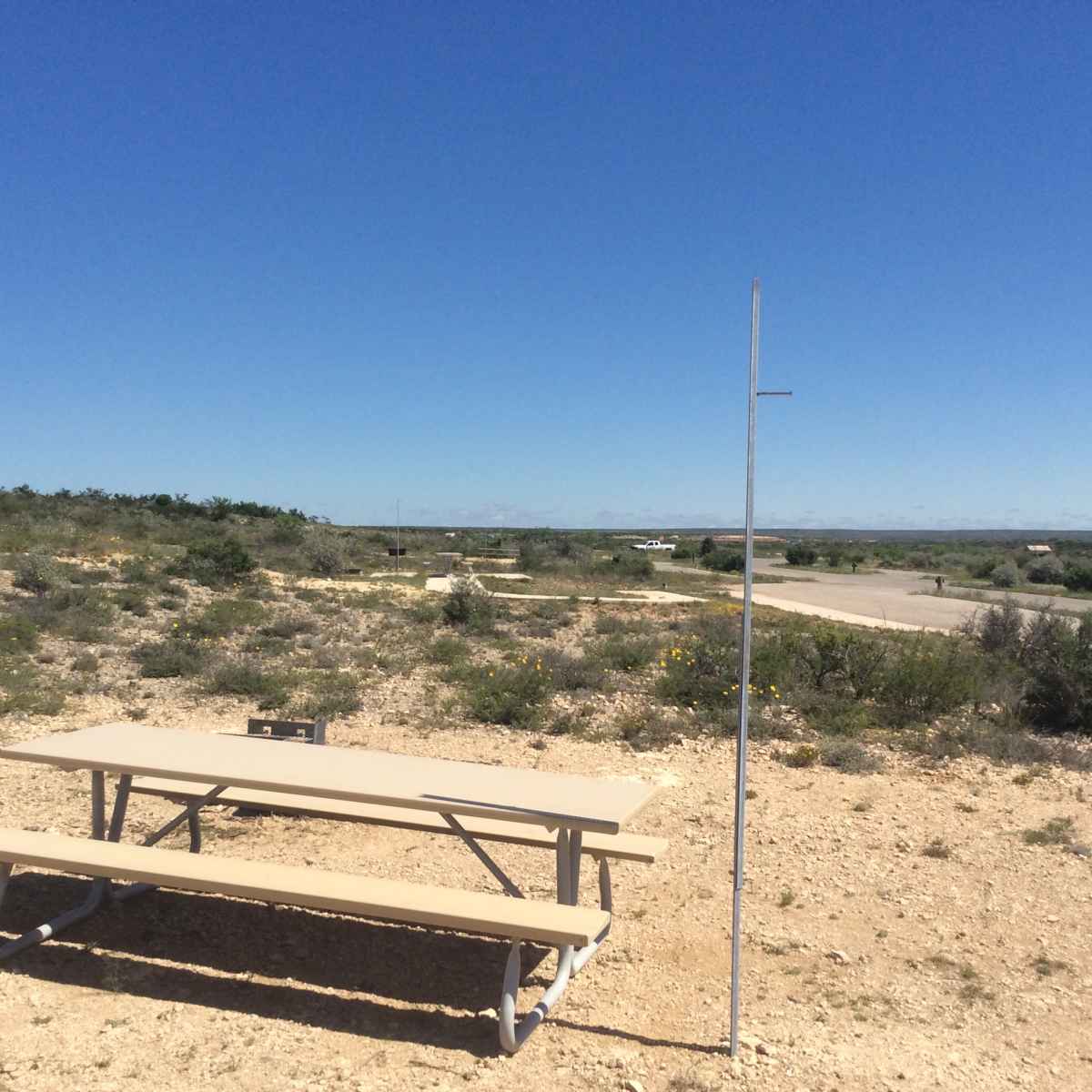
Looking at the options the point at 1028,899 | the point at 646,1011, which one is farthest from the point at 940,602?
the point at 646,1011

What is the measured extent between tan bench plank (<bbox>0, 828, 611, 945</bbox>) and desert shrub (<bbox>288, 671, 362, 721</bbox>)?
4.70 m

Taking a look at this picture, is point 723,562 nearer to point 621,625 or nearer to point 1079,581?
point 1079,581

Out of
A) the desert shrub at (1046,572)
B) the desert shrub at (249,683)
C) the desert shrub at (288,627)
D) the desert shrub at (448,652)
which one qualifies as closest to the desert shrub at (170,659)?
the desert shrub at (249,683)

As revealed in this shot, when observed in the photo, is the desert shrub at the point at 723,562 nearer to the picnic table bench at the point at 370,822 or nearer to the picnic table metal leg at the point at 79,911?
the picnic table bench at the point at 370,822

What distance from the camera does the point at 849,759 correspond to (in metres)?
7.77

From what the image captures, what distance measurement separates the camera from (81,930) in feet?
14.4

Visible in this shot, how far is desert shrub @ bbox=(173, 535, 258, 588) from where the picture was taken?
1925cm

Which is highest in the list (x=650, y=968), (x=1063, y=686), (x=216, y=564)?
(x=216, y=564)

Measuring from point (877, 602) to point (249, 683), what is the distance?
2043 centimetres

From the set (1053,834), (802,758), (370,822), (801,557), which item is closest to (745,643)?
(370,822)

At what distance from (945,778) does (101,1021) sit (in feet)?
19.6

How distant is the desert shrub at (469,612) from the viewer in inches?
609

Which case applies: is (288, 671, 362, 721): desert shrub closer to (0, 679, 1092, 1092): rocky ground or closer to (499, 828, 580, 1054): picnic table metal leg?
(0, 679, 1092, 1092): rocky ground

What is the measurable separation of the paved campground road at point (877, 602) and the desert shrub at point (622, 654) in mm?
7520
